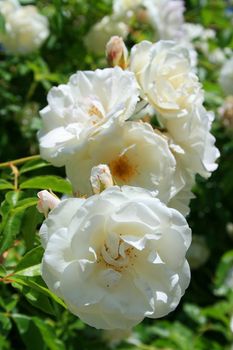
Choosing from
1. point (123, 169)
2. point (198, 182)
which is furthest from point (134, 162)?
point (198, 182)

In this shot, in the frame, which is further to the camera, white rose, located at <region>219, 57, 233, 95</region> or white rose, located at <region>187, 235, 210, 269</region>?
white rose, located at <region>187, 235, 210, 269</region>

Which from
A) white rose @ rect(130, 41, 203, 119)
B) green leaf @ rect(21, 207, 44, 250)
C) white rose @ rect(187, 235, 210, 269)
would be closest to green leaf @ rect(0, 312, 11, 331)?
green leaf @ rect(21, 207, 44, 250)

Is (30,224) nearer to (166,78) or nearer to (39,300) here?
(39,300)

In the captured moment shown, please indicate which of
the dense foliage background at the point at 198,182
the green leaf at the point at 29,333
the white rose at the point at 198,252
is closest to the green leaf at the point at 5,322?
the green leaf at the point at 29,333

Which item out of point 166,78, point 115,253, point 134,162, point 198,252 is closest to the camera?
point 115,253

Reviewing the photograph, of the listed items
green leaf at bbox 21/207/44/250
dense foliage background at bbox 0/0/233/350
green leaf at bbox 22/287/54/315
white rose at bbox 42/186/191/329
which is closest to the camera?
white rose at bbox 42/186/191/329

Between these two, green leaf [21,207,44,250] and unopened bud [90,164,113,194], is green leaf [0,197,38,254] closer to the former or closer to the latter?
green leaf [21,207,44,250]

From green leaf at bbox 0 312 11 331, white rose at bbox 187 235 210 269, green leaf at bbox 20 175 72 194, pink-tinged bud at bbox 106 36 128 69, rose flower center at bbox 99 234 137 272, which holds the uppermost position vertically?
pink-tinged bud at bbox 106 36 128 69

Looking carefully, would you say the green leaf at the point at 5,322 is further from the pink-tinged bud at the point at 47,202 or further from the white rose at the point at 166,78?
the white rose at the point at 166,78
